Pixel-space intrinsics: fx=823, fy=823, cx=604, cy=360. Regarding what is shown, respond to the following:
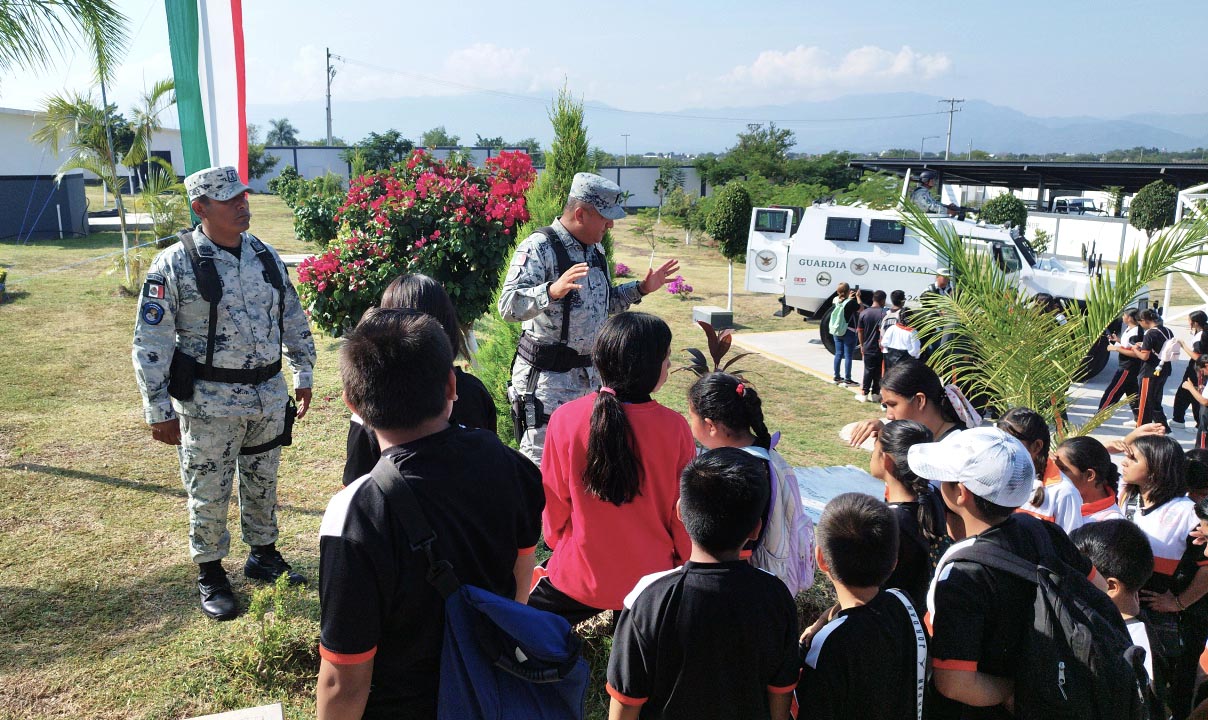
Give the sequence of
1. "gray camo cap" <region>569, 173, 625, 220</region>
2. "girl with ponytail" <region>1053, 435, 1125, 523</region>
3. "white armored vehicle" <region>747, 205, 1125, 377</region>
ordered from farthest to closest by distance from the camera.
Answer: "white armored vehicle" <region>747, 205, 1125, 377</region> < "gray camo cap" <region>569, 173, 625, 220</region> < "girl with ponytail" <region>1053, 435, 1125, 523</region>

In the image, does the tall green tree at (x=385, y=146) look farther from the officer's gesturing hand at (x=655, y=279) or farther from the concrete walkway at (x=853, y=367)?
the officer's gesturing hand at (x=655, y=279)

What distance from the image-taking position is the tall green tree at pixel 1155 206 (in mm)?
22031

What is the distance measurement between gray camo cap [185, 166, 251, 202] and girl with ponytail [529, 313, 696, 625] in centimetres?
196

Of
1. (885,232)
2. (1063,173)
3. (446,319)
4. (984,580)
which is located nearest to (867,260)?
(885,232)

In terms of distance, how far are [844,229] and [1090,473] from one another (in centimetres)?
948

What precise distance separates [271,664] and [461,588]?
206cm

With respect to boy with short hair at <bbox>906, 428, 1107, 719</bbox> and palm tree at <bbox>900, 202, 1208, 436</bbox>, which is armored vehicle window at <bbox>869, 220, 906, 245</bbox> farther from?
boy with short hair at <bbox>906, 428, 1107, 719</bbox>

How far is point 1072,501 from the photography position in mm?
3359

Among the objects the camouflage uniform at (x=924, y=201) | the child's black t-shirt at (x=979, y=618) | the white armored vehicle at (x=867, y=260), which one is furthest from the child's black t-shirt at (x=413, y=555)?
the camouflage uniform at (x=924, y=201)

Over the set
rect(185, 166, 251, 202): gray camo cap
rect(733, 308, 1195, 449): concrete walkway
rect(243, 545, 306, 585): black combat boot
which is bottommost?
rect(733, 308, 1195, 449): concrete walkway

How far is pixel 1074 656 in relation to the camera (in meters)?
1.98

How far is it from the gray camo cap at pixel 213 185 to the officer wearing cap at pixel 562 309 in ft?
4.23

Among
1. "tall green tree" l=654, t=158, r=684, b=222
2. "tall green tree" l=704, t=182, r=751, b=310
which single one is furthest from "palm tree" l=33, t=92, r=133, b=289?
"tall green tree" l=654, t=158, r=684, b=222

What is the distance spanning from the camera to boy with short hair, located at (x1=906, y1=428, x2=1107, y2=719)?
6.84 ft
